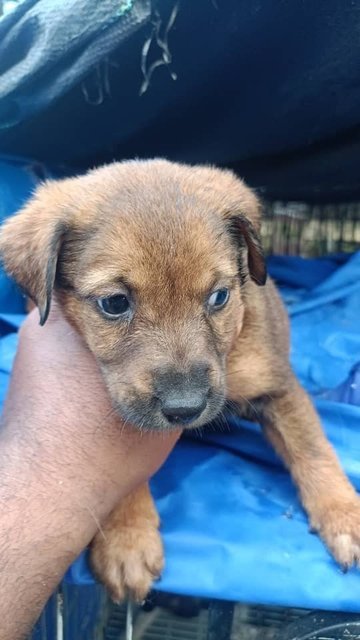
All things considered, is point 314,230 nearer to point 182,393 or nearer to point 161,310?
point 161,310

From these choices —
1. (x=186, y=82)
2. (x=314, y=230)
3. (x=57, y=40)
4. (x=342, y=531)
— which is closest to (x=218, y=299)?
(x=342, y=531)

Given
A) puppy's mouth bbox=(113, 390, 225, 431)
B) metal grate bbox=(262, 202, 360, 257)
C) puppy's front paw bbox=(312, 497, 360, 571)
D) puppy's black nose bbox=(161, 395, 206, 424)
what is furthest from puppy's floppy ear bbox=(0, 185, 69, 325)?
metal grate bbox=(262, 202, 360, 257)

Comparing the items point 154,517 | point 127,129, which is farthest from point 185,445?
point 127,129

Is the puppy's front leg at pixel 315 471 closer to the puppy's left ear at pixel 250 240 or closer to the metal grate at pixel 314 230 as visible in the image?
the puppy's left ear at pixel 250 240

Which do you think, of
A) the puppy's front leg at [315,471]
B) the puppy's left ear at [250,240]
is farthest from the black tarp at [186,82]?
the puppy's front leg at [315,471]

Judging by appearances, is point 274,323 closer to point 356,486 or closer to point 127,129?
point 356,486

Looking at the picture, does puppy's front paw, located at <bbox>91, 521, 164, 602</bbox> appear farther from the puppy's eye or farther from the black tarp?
the black tarp

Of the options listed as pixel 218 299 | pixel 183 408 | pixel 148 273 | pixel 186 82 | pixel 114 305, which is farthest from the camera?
pixel 186 82
